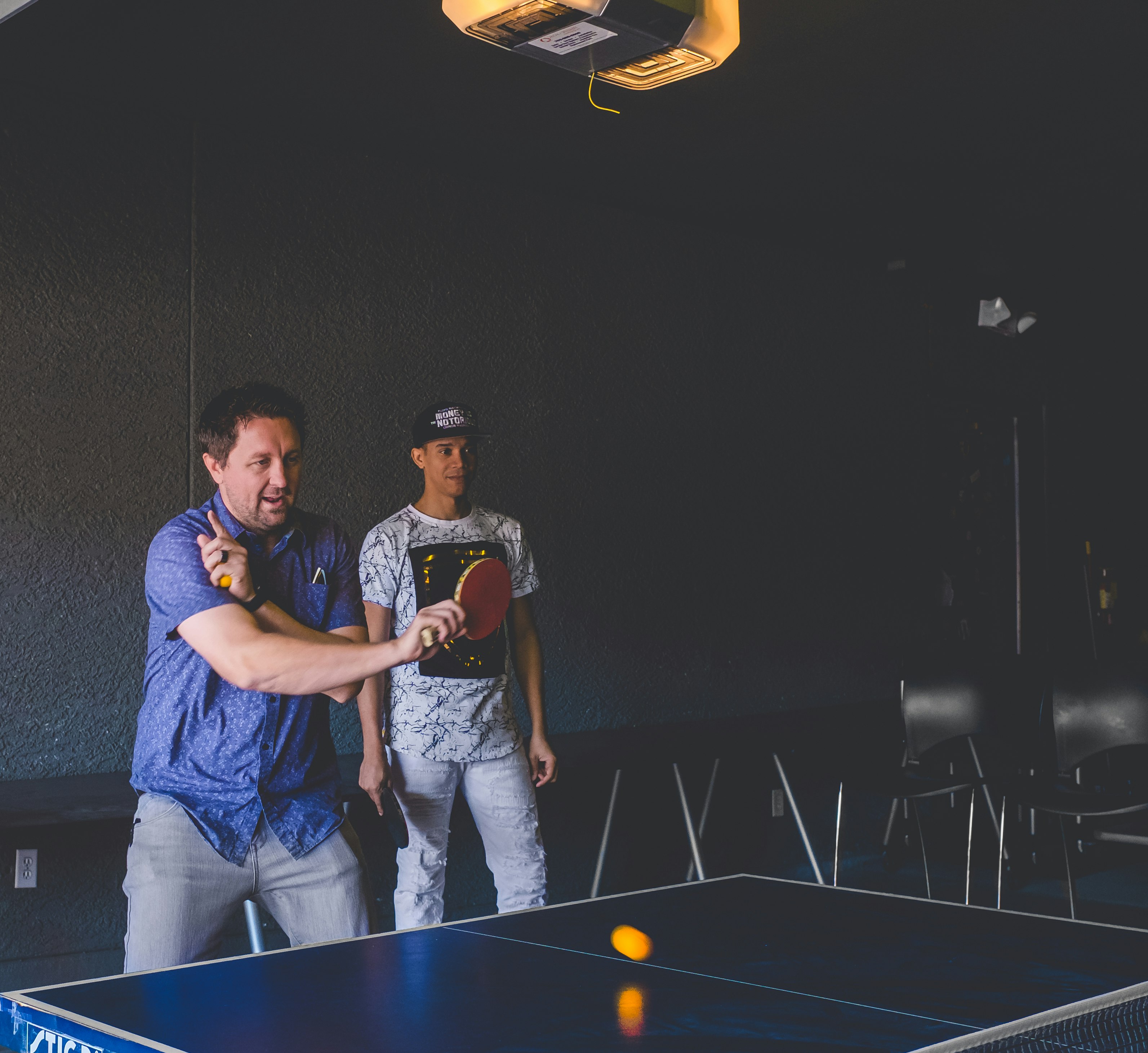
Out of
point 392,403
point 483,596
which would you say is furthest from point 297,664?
point 392,403

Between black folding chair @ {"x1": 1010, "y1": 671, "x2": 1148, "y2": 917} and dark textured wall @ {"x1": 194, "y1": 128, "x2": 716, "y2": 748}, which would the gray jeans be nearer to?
dark textured wall @ {"x1": 194, "y1": 128, "x2": 716, "y2": 748}

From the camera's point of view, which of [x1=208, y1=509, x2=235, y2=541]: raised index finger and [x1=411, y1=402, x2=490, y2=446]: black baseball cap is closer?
[x1=208, y1=509, x2=235, y2=541]: raised index finger

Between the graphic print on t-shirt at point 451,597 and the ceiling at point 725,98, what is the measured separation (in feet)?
4.81

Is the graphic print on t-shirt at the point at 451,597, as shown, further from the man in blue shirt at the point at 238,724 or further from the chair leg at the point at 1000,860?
the chair leg at the point at 1000,860

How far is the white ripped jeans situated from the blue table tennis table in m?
1.50

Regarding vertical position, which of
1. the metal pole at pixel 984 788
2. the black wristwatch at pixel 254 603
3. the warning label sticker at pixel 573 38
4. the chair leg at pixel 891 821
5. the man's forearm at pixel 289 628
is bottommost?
the chair leg at pixel 891 821

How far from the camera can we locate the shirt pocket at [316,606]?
8.14 feet

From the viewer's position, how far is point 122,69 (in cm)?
395

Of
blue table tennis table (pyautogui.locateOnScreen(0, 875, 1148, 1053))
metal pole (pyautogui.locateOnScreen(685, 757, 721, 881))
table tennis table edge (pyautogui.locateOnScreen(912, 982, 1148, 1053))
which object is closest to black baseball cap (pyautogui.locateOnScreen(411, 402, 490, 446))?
metal pole (pyautogui.locateOnScreen(685, 757, 721, 881))

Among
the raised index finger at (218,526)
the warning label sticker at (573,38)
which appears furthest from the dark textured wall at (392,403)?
the warning label sticker at (573,38)

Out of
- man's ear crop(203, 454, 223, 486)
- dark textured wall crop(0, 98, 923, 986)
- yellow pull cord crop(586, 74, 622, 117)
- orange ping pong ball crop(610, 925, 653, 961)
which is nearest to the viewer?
orange ping pong ball crop(610, 925, 653, 961)

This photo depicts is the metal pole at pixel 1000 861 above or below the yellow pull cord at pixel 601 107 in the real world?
below

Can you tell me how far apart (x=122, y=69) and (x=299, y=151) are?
0.78m

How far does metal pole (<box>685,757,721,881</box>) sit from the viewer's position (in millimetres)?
5238
